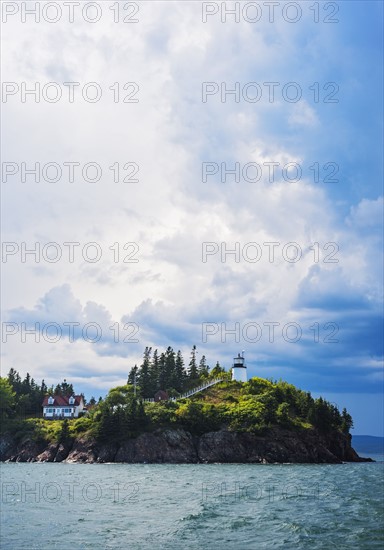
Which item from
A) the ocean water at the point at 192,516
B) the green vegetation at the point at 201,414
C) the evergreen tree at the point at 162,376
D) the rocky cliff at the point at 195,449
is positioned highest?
the evergreen tree at the point at 162,376

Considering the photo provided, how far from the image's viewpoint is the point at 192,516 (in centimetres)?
3731

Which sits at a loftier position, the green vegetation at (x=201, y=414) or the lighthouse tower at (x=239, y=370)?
the lighthouse tower at (x=239, y=370)

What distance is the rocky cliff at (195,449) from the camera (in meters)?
113

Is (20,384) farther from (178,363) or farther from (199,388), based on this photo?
(199,388)

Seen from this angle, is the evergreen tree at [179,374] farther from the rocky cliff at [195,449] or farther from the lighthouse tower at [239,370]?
the rocky cliff at [195,449]

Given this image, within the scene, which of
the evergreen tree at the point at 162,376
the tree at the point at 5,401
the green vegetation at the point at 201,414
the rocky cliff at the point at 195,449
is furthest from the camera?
the evergreen tree at the point at 162,376

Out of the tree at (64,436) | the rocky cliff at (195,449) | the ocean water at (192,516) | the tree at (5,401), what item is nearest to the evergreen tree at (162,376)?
the tree at (5,401)

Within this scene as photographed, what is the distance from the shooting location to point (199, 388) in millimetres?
153625

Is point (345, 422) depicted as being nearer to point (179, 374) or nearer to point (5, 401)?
point (179, 374)

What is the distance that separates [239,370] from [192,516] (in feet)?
411

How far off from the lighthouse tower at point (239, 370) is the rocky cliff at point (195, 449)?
41.1 metres

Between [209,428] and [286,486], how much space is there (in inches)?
2529

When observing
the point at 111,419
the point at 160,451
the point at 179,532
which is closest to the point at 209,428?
the point at 160,451

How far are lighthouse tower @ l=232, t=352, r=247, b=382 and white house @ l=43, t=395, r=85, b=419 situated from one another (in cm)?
5054
